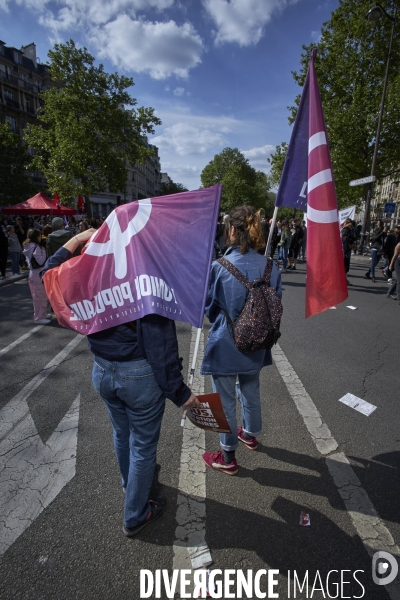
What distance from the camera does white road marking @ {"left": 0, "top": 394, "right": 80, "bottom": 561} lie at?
7.23ft

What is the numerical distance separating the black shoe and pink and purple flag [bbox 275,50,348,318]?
1.77 m

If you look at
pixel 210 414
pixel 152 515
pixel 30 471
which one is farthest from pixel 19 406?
pixel 210 414

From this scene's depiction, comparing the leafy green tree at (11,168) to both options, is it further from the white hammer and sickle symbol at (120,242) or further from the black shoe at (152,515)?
the black shoe at (152,515)

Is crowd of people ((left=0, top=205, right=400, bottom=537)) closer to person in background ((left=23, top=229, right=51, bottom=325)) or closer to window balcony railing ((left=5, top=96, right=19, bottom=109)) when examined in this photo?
person in background ((left=23, top=229, right=51, bottom=325))

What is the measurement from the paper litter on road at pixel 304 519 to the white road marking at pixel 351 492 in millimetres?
297

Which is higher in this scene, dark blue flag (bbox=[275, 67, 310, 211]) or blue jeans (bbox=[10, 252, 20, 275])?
dark blue flag (bbox=[275, 67, 310, 211])

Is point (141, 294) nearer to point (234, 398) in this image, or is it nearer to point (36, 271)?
point (234, 398)

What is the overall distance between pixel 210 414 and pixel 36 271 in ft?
19.1

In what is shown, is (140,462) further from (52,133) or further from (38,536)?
(52,133)

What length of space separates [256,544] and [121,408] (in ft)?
3.96

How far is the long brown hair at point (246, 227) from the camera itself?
7.38ft

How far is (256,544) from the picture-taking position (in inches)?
79.9

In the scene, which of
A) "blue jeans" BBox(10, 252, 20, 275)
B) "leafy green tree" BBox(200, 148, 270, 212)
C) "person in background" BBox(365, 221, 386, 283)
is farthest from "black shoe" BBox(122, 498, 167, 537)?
"leafy green tree" BBox(200, 148, 270, 212)

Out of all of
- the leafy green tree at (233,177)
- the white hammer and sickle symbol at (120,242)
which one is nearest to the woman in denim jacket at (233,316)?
the white hammer and sickle symbol at (120,242)
